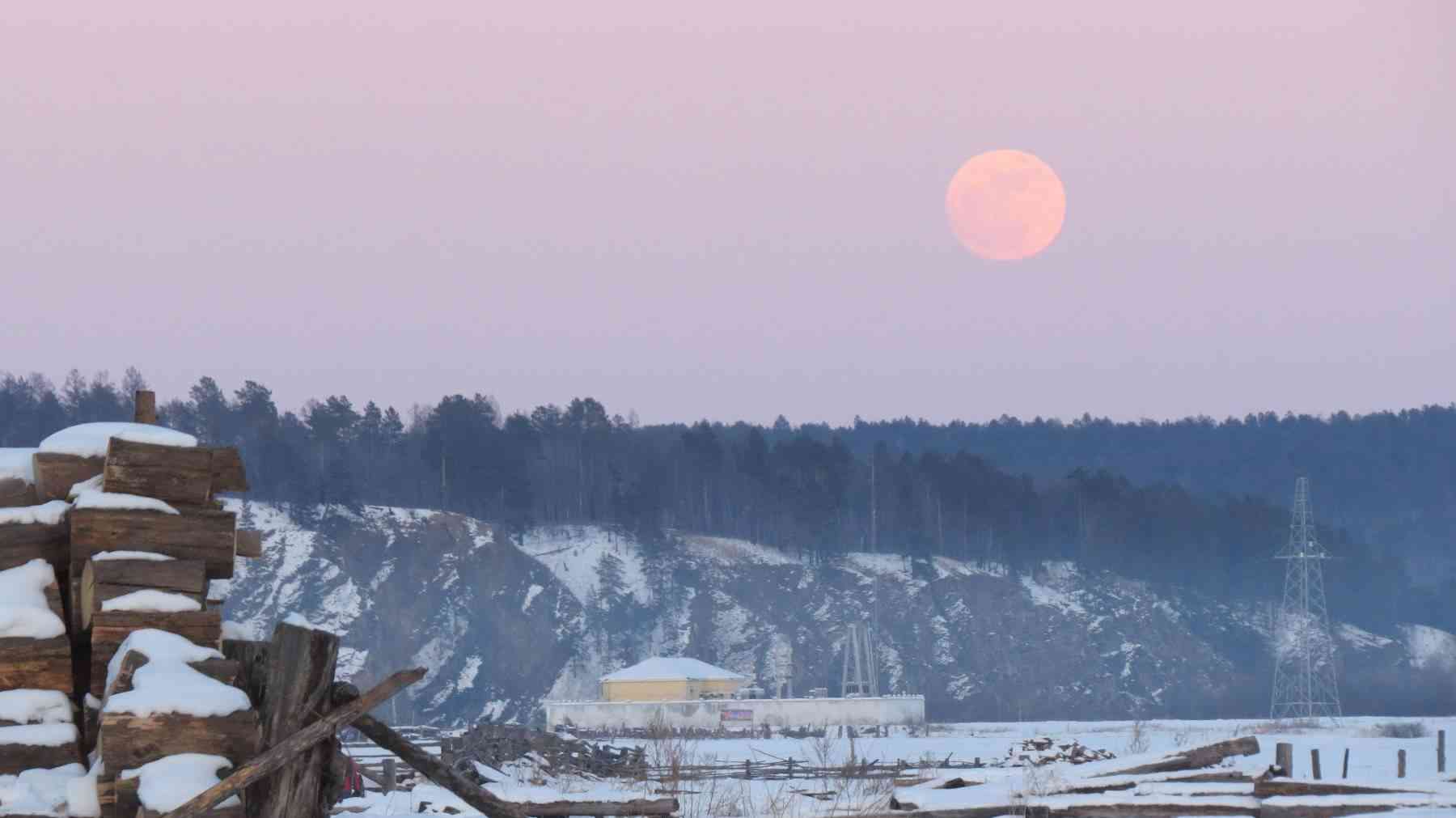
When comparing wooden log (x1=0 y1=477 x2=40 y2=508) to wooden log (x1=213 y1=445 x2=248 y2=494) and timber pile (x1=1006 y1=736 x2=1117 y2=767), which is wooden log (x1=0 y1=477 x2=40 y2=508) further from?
timber pile (x1=1006 y1=736 x2=1117 y2=767)

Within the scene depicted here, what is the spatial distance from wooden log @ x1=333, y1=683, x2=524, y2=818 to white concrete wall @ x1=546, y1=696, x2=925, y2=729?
78868 millimetres

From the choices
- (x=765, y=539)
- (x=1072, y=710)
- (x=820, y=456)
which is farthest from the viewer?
(x=820, y=456)

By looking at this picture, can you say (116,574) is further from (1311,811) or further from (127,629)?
(1311,811)

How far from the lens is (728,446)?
196 metres

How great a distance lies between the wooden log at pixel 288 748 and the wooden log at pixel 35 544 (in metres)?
1.72

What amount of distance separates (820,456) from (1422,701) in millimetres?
61409

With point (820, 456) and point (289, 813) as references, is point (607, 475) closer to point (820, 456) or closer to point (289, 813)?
point (820, 456)

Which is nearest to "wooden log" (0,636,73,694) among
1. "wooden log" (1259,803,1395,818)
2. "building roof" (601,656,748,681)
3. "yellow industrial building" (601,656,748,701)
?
"wooden log" (1259,803,1395,818)

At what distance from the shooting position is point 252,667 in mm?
8578

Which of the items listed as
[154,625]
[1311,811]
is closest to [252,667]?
[154,625]

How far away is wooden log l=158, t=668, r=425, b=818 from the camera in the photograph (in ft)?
24.8

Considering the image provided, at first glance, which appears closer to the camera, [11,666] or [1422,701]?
[11,666]

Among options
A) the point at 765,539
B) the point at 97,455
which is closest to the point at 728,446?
the point at 765,539

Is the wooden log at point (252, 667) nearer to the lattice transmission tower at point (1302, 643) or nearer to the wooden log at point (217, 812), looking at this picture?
the wooden log at point (217, 812)
